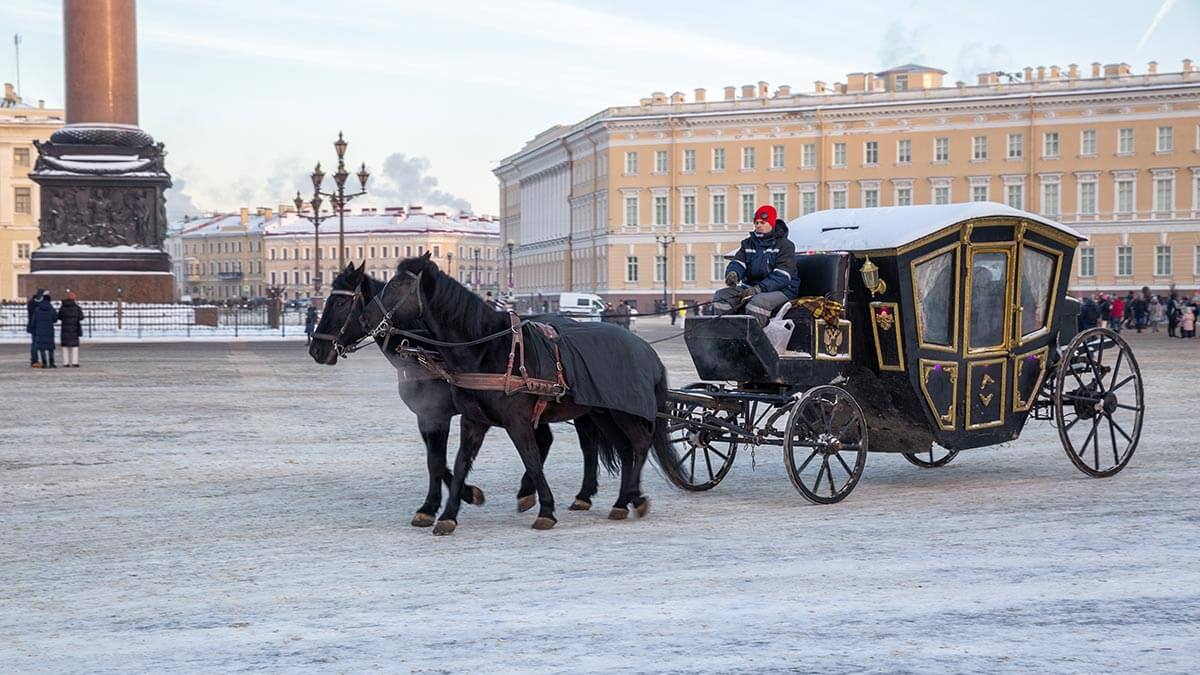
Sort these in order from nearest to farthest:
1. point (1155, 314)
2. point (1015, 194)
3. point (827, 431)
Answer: point (827, 431), point (1155, 314), point (1015, 194)

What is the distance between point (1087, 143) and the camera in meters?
73.9

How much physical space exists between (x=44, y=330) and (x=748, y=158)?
59.1m

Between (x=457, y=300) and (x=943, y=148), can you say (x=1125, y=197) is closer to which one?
(x=943, y=148)

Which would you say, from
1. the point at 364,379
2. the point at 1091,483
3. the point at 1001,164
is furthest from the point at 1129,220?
the point at 1091,483

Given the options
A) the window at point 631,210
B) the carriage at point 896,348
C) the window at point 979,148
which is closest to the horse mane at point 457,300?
the carriage at point 896,348

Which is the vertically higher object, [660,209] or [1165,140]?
[1165,140]

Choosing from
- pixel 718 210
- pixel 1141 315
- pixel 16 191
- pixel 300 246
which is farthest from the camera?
pixel 300 246

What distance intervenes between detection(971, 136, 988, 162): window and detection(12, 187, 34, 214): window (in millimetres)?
56858

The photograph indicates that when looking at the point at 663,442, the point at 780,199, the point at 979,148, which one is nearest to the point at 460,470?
the point at 663,442

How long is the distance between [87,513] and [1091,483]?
6.26 m

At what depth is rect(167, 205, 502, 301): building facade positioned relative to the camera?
154000mm

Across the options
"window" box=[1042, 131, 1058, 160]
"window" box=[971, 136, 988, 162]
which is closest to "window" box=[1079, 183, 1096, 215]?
"window" box=[1042, 131, 1058, 160]

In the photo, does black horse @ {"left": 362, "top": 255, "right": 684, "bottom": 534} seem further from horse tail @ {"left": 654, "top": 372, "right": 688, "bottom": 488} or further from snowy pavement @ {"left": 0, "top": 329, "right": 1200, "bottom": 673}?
horse tail @ {"left": 654, "top": 372, "right": 688, "bottom": 488}

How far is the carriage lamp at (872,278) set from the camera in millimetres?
9266
